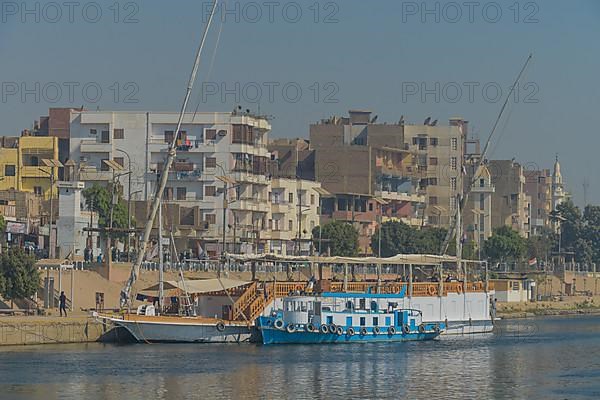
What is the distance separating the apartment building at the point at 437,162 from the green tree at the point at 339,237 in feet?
102

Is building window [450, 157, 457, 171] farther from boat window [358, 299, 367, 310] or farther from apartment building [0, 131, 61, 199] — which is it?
boat window [358, 299, 367, 310]

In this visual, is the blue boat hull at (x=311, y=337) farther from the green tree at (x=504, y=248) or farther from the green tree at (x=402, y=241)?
the green tree at (x=504, y=248)

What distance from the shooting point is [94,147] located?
129125 millimetres

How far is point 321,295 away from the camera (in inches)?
3004

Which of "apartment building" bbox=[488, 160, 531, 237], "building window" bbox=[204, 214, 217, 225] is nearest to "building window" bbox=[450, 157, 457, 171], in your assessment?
"apartment building" bbox=[488, 160, 531, 237]

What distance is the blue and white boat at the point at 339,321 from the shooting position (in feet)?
246

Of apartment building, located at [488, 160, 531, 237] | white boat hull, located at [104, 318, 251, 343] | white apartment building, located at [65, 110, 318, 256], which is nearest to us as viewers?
white boat hull, located at [104, 318, 251, 343]

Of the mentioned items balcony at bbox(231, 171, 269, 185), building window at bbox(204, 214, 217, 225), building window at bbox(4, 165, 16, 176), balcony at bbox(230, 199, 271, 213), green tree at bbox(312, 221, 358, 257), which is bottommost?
green tree at bbox(312, 221, 358, 257)

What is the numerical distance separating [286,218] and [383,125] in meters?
28.0

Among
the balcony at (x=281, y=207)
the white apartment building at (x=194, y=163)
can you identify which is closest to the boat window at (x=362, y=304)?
the white apartment building at (x=194, y=163)

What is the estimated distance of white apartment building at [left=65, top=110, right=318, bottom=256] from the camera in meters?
125

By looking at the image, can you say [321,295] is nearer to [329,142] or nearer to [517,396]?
[517,396]

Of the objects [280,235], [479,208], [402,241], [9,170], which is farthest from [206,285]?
[479,208]

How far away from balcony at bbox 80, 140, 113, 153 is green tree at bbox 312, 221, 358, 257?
20.1 metres
